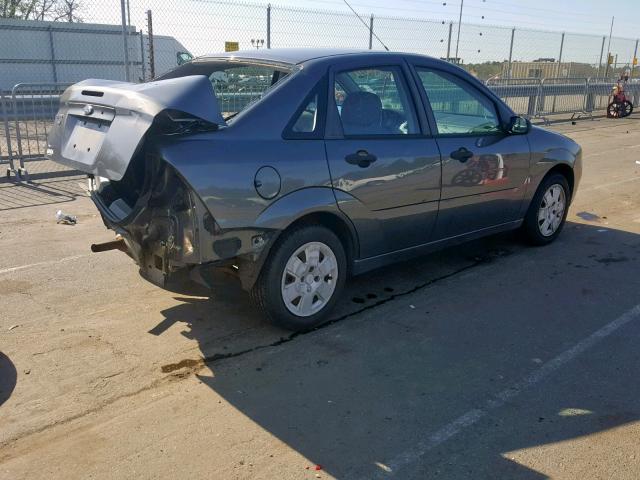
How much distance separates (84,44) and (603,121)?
17.2 metres

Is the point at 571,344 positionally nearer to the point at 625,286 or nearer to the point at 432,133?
the point at 625,286

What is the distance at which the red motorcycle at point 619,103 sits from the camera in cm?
2080

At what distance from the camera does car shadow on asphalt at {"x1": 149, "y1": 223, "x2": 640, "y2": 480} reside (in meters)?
3.01

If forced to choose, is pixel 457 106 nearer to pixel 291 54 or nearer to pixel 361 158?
pixel 361 158

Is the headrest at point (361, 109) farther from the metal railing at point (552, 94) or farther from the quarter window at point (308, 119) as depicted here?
the metal railing at point (552, 94)

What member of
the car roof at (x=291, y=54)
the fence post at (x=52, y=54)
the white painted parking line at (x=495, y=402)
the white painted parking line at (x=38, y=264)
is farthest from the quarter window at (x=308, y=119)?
the fence post at (x=52, y=54)

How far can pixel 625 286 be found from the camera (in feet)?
17.2

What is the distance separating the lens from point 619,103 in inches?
823

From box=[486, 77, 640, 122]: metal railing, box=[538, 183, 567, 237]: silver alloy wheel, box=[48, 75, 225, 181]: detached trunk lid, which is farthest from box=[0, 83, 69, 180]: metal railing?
box=[486, 77, 640, 122]: metal railing

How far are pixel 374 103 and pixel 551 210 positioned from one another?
2774 mm

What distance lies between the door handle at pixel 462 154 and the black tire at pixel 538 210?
137 cm

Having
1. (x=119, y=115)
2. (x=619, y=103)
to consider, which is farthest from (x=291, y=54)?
(x=619, y=103)

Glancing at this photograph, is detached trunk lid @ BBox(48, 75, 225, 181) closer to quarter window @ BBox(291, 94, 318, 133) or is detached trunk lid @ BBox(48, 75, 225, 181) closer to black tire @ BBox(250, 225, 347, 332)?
quarter window @ BBox(291, 94, 318, 133)

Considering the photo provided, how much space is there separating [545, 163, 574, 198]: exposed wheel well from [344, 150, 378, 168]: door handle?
264 centimetres
